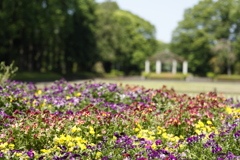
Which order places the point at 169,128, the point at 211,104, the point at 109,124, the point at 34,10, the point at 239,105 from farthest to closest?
the point at 34,10 → the point at 239,105 → the point at 211,104 → the point at 169,128 → the point at 109,124

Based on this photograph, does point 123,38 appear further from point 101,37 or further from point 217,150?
point 217,150

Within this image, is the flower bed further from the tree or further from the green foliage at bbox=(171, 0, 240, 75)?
the green foliage at bbox=(171, 0, 240, 75)

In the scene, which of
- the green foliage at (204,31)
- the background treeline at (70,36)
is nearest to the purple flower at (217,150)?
the background treeline at (70,36)

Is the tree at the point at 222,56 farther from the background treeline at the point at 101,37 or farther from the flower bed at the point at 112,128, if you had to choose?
the flower bed at the point at 112,128

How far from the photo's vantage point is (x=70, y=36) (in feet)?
170

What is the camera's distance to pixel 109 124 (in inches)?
264

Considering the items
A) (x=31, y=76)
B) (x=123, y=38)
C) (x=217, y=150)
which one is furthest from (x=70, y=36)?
(x=217, y=150)

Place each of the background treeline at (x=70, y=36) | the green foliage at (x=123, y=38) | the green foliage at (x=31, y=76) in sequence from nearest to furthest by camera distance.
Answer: the green foliage at (x=31, y=76)
the background treeline at (x=70, y=36)
the green foliage at (x=123, y=38)

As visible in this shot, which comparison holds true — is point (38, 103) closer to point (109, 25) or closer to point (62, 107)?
point (62, 107)

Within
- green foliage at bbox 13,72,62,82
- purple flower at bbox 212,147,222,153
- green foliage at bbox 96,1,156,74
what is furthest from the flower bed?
green foliage at bbox 96,1,156,74

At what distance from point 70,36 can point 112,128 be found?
46.7 m

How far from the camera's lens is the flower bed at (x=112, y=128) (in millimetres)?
5152

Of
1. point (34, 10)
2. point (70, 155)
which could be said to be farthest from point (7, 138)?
point (34, 10)

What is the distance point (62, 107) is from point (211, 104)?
464 centimetres
